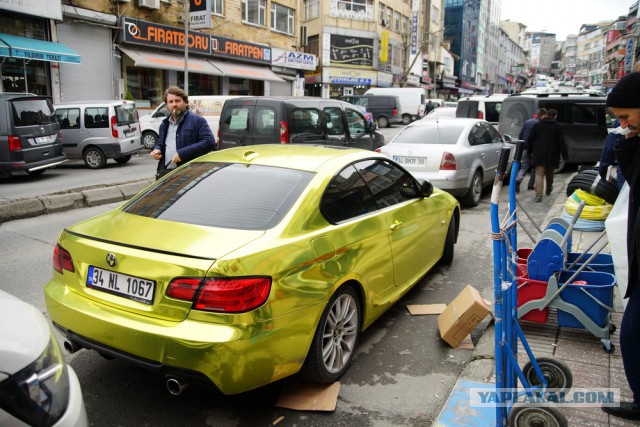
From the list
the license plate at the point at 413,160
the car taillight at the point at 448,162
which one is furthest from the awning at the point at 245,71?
the car taillight at the point at 448,162

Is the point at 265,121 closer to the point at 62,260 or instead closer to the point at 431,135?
the point at 431,135

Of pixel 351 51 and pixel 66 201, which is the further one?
pixel 351 51

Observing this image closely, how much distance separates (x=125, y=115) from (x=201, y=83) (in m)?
12.3

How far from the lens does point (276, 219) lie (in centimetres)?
317

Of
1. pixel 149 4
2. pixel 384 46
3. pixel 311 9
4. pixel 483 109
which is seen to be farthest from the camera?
pixel 384 46

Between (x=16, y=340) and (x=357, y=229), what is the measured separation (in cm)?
229

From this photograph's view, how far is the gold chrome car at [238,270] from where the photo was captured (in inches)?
105

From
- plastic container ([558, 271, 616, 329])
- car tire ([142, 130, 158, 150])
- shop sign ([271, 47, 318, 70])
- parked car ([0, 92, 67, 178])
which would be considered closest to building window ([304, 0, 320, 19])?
shop sign ([271, 47, 318, 70])

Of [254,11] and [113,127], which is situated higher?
[254,11]

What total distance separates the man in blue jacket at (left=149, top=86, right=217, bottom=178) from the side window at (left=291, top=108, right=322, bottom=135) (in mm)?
3448

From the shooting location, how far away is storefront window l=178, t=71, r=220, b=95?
83.0 ft

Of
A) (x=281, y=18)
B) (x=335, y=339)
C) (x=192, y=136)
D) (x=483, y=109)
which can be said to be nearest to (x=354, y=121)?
(x=192, y=136)

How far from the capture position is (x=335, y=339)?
3.41 metres

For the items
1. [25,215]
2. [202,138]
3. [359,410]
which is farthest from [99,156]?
[359,410]
